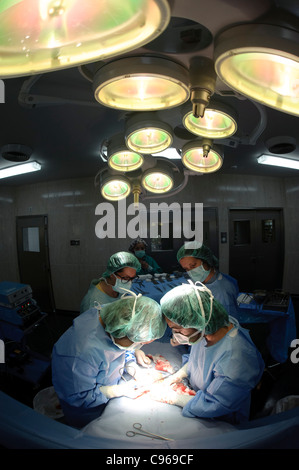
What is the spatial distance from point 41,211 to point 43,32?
4169 mm

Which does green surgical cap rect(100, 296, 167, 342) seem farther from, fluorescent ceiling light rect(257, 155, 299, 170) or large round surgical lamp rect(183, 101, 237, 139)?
fluorescent ceiling light rect(257, 155, 299, 170)

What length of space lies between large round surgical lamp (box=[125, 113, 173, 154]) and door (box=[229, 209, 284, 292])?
3.39m

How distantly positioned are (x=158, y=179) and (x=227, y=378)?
61.5 inches

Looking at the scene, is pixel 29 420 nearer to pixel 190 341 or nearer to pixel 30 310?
pixel 190 341

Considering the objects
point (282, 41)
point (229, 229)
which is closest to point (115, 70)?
point (282, 41)

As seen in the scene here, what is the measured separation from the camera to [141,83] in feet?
3.07

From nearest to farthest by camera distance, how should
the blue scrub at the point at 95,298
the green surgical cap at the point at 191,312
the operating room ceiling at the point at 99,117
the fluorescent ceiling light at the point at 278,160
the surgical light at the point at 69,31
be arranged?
the surgical light at the point at 69,31 < the operating room ceiling at the point at 99,117 < the green surgical cap at the point at 191,312 < the blue scrub at the point at 95,298 < the fluorescent ceiling light at the point at 278,160

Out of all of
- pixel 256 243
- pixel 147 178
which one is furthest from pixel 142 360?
pixel 256 243

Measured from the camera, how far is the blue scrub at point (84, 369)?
1619 mm

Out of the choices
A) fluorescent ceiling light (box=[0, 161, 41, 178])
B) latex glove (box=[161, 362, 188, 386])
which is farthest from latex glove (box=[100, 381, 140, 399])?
fluorescent ceiling light (box=[0, 161, 41, 178])

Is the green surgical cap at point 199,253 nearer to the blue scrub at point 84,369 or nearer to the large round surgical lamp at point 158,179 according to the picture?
the large round surgical lamp at point 158,179

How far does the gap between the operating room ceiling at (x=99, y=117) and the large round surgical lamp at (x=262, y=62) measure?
0.12m

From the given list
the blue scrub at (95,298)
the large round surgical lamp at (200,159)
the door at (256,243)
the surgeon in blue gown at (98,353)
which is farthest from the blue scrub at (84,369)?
the door at (256,243)

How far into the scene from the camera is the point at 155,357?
2.16m
